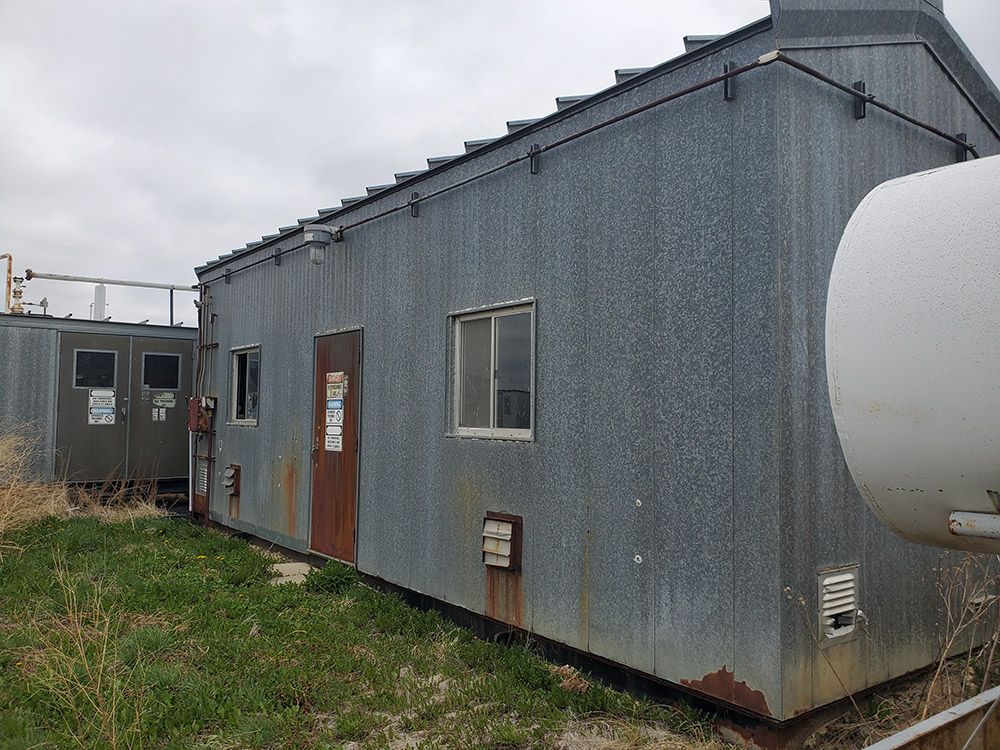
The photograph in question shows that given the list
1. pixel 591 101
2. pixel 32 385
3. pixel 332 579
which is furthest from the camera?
pixel 32 385

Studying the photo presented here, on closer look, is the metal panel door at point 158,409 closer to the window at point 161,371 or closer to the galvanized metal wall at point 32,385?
the window at point 161,371

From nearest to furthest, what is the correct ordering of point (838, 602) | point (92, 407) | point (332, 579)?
point (838, 602)
point (332, 579)
point (92, 407)

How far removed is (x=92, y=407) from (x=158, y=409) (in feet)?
2.84

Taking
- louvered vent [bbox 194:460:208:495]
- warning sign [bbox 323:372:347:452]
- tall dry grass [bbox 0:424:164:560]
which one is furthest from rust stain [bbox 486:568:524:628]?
louvered vent [bbox 194:460:208:495]

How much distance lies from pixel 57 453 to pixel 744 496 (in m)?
10.1

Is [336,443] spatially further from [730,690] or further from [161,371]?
[161,371]

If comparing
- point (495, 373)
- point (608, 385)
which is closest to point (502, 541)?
point (495, 373)

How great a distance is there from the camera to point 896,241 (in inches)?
85.5

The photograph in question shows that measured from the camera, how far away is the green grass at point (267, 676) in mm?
3684

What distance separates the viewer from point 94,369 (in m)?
10.9

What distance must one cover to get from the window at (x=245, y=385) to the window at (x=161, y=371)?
8.55 ft

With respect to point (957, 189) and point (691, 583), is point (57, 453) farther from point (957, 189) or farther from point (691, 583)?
point (957, 189)

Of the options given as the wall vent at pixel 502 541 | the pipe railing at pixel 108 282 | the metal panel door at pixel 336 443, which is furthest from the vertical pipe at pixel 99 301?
the wall vent at pixel 502 541

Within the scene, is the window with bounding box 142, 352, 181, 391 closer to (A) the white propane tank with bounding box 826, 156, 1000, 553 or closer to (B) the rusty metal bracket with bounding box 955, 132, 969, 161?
(B) the rusty metal bracket with bounding box 955, 132, 969, 161
